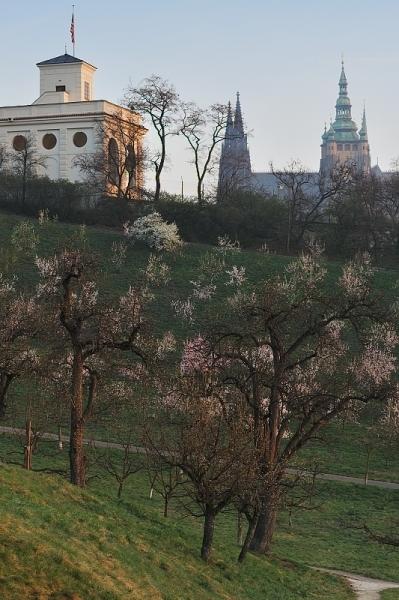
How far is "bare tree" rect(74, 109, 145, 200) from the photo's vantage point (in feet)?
260

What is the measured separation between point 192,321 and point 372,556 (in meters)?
28.3

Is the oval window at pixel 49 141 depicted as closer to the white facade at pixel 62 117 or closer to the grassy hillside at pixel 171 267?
the white facade at pixel 62 117

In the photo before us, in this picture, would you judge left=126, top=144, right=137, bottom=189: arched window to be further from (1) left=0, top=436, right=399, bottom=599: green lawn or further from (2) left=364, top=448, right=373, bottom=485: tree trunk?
(2) left=364, top=448, right=373, bottom=485: tree trunk

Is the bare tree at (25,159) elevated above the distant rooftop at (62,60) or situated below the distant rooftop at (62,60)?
below

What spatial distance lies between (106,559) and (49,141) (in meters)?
70.4

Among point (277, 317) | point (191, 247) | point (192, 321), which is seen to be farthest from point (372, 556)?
point (191, 247)

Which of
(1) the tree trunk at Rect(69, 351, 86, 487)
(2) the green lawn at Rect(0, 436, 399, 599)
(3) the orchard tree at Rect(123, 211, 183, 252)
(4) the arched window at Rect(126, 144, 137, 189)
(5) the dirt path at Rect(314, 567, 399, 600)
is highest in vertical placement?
(4) the arched window at Rect(126, 144, 137, 189)

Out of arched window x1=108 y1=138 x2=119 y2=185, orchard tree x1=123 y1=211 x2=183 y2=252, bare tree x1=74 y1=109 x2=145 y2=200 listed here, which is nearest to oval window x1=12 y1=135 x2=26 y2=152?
bare tree x1=74 y1=109 x2=145 y2=200

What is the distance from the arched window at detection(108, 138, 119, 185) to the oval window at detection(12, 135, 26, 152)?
915 centimetres

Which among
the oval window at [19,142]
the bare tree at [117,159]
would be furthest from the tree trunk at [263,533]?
the oval window at [19,142]

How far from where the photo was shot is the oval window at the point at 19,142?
8738cm

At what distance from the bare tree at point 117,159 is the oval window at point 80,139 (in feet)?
5.23

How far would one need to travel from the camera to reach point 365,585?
2844 cm

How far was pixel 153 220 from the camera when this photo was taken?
7181 cm
